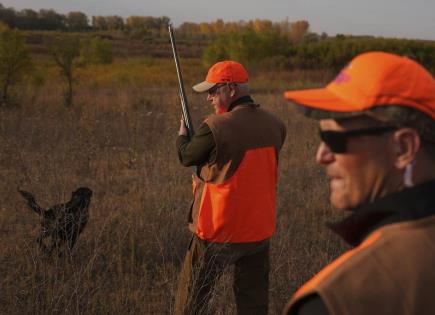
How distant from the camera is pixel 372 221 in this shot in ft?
3.69

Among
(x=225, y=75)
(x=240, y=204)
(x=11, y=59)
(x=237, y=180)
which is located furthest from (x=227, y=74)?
(x=11, y=59)

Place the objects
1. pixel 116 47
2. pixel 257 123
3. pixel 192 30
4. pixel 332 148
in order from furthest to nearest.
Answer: pixel 192 30 < pixel 116 47 < pixel 257 123 < pixel 332 148

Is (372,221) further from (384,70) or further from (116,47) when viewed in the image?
(116,47)

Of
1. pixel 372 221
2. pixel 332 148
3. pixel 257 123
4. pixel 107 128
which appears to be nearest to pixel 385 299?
pixel 372 221

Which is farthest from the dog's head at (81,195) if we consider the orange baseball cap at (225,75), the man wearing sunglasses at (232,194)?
the orange baseball cap at (225,75)

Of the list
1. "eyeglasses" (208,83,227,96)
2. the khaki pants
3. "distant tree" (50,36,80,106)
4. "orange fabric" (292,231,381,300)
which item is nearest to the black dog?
the khaki pants

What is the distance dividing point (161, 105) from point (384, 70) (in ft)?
42.7

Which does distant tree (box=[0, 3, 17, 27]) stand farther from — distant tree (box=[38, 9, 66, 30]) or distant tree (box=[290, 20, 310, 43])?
distant tree (box=[290, 20, 310, 43])

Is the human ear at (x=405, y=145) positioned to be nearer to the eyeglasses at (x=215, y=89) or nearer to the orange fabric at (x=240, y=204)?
the orange fabric at (x=240, y=204)

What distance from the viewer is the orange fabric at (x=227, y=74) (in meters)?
3.04

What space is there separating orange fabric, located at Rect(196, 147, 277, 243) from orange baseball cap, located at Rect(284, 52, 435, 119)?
1.73 meters

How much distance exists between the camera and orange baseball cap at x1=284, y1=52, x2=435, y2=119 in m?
1.13

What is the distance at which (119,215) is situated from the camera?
488 cm

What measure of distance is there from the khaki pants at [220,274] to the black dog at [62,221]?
3.79ft
